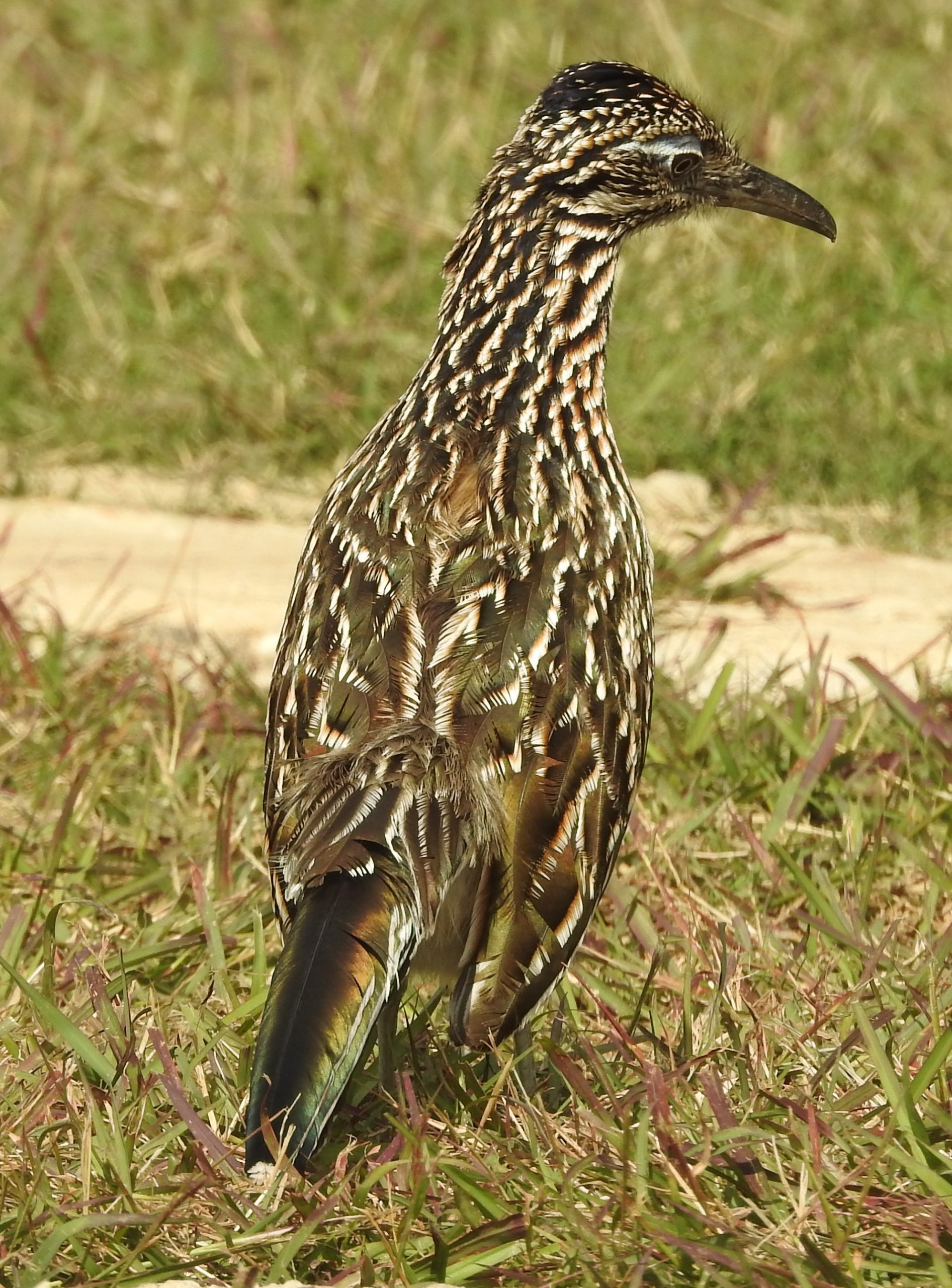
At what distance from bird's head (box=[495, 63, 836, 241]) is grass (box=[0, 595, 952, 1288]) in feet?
4.38

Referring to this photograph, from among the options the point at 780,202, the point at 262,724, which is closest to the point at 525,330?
the point at 780,202

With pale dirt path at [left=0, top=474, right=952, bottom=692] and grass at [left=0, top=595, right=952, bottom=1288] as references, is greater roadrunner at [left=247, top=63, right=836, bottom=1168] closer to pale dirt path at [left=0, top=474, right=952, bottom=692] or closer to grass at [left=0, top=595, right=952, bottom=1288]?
grass at [left=0, top=595, right=952, bottom=1288]

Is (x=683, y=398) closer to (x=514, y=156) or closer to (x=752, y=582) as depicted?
(x=752, y=582)

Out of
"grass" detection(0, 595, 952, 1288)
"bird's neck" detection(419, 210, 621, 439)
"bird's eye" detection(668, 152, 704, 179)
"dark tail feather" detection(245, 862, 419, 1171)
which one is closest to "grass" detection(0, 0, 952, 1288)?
"grass" detection(0, 595, 952, 1288)

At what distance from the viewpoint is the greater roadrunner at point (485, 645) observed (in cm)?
325

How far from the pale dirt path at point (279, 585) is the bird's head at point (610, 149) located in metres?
1.45

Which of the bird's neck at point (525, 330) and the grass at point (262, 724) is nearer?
the grass at point (262, 724)

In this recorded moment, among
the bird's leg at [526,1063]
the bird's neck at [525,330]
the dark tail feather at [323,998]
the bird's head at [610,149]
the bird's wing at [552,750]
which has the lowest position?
the bird's leg at [526,1063]

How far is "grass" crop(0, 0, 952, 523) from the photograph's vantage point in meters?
7.43

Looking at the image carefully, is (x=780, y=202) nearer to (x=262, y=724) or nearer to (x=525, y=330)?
(x=525, y=330)

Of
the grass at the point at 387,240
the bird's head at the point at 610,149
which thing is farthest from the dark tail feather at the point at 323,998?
the grass at the point at 387,240

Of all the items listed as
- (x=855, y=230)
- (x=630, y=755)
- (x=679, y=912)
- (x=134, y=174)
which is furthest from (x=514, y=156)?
(x=134, y=174)

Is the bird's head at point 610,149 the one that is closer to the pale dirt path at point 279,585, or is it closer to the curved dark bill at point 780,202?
the curved dark bill at point 780,202

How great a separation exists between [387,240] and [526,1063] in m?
5.12
